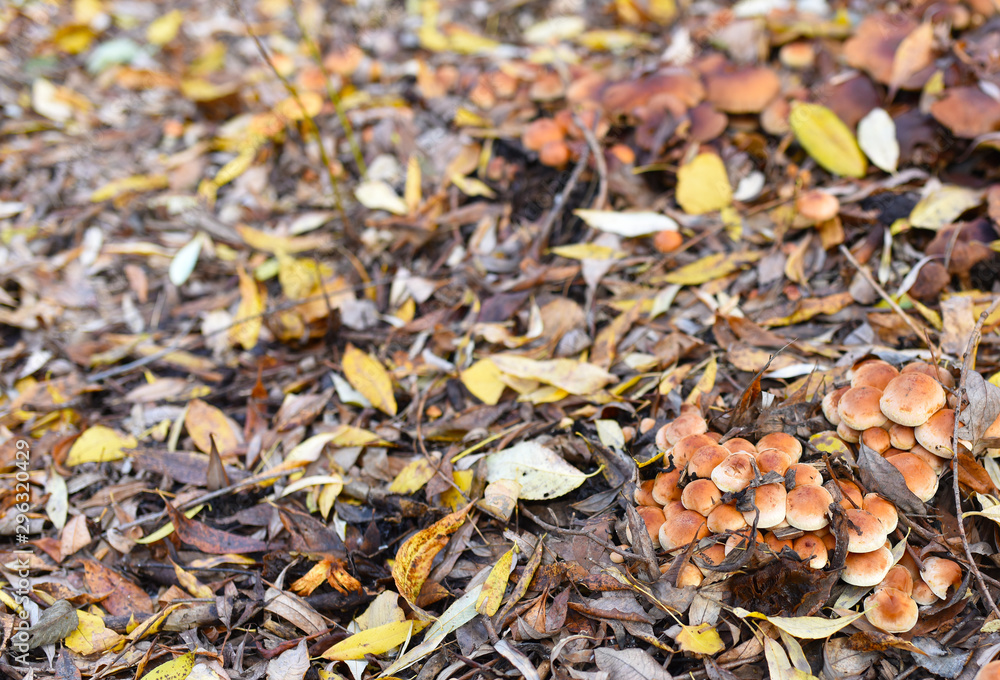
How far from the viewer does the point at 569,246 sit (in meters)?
2.55

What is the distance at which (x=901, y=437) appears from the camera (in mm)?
1569

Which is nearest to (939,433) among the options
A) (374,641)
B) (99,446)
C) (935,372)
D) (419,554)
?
(935,372)

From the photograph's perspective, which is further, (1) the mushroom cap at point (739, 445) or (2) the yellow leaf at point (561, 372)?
(2) the yellow leaf at point (561, 372)

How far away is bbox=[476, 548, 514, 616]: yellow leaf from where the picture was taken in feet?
5.45

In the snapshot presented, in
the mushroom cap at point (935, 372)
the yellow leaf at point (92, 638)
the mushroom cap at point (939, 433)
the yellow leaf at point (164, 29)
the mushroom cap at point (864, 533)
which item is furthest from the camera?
the yellow leaf at point (164, 29)

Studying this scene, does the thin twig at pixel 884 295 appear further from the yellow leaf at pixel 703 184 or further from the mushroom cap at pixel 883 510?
the mushroom cap at pixel 883 510

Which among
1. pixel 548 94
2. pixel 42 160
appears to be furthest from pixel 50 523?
pixel 548 94

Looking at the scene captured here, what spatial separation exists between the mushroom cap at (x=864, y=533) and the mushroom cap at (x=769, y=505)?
154mm

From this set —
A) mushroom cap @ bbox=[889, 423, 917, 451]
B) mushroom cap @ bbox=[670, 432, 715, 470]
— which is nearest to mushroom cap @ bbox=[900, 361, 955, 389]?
mushroom cap @ bbox=[889, 423, 917, 451]

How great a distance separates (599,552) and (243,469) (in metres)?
1.26

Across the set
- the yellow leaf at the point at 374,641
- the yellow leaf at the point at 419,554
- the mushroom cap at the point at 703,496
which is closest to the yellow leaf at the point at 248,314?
the yellow leaf at the point at 419,554

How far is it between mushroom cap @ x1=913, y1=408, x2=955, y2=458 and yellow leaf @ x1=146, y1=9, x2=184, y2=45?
15.0 feet

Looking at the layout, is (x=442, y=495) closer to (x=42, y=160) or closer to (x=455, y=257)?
(x=455, y=257)

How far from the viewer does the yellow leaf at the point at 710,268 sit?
2396mm
